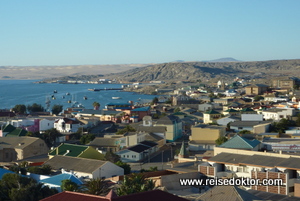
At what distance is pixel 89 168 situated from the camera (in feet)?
44.3

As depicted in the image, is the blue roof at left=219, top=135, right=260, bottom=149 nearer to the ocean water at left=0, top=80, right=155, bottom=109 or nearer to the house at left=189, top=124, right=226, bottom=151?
the house at left=189, top=124, right=226, bottom=151

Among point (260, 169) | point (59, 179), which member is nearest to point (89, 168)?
point (59, 179)

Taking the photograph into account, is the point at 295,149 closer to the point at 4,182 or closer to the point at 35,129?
the point at 4,182

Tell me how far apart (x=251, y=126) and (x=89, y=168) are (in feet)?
35.3

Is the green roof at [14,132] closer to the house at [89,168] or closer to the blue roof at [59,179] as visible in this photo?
the house at [89,168]

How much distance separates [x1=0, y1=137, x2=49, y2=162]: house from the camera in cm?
1838

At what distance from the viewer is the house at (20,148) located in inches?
723

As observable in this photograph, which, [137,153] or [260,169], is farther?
[137,153]

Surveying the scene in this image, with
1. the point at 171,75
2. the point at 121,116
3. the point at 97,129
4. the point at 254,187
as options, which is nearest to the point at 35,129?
the point at 97,129

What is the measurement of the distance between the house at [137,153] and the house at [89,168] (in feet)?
10.7

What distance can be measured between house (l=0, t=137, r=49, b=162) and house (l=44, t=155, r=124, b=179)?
4164mm

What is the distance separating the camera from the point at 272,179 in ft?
36.4

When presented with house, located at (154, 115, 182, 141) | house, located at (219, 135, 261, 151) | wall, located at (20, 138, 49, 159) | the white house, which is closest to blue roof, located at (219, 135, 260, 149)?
house, located at (219, 135, 261, 151)

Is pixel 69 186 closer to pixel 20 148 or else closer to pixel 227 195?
pixel 227 195
